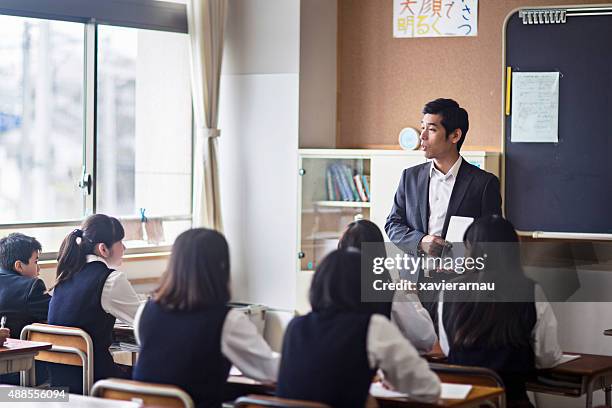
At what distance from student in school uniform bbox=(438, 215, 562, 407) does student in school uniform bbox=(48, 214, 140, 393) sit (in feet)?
4.68

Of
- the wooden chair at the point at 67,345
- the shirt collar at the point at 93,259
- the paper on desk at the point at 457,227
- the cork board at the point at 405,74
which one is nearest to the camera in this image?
the wooden chair at the point at 67,345

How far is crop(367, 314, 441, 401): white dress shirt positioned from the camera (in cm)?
276

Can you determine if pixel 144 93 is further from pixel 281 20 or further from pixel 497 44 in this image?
pixel 497 44

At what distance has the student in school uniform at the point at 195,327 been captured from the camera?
115 inches

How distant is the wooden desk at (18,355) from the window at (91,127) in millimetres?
1763

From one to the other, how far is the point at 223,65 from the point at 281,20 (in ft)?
1.82

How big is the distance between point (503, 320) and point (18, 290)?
2256 mm

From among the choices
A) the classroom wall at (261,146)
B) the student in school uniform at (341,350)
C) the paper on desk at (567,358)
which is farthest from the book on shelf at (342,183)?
the student in school uniform at (341,350)

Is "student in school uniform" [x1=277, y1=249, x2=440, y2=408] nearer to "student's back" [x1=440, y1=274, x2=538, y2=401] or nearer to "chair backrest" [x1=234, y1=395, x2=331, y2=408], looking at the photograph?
"chair backrest" [x1=234, y1=395, x2=331, y2=408]

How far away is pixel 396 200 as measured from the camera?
459 cm

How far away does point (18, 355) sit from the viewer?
3717mm

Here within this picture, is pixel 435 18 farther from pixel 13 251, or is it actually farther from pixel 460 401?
pixel 460 401

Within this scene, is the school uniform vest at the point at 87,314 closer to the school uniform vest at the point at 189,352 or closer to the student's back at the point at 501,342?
the school uniform vest at the point at 189,352

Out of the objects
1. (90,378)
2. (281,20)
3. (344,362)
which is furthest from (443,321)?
(281,20)
